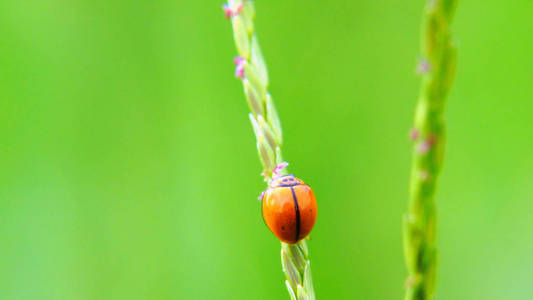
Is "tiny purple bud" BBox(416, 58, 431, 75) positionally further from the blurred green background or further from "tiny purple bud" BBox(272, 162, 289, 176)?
the blurred green background

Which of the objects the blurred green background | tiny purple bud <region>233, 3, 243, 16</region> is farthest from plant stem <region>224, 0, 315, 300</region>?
the blurred green background

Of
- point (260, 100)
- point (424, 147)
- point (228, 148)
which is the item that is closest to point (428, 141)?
point (424, 147)

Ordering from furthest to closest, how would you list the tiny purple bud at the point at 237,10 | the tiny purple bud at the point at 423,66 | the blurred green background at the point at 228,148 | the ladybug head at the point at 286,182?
the blurred green background at the point at 228,148
the ladybug head at the point at 286,182
the tiny purple bud at the point at 237,10
the tiny purple bud at the point at 423,66

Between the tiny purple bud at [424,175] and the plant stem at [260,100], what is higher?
the plant stem at [260,100]

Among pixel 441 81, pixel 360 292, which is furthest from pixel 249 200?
pixel 441 81

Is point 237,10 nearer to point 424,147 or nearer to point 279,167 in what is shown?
point 279,167

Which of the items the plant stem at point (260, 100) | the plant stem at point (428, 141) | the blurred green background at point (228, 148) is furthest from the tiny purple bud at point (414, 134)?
the blurred green background at point (228, 148)

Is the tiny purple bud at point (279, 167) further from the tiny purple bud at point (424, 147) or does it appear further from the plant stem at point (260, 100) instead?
the tiny purple bud at point (424, 147)
